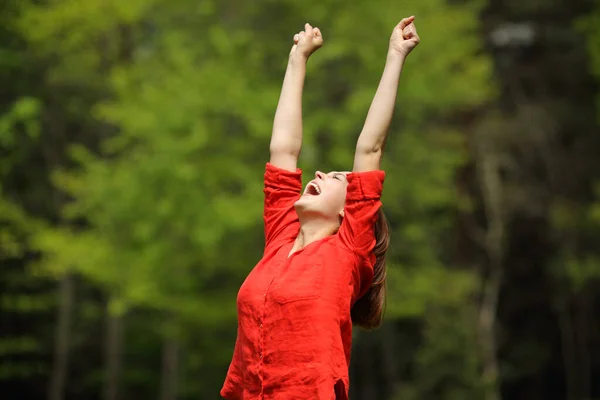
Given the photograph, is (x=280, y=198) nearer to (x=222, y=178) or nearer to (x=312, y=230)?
(x=312, y=230)

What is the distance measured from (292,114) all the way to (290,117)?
0.05ft

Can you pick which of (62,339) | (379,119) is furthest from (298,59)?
(62,339)

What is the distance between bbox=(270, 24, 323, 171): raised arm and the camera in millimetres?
3785

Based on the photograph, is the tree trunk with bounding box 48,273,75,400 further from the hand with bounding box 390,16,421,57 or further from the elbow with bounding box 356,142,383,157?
the elbow with bounding box 356,142,383,157

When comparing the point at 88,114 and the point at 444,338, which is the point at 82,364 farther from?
the point at 444,338

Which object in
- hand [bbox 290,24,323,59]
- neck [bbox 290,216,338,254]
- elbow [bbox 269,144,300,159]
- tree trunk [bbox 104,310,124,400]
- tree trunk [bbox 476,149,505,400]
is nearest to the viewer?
neck [bbox 290,216,338,254]

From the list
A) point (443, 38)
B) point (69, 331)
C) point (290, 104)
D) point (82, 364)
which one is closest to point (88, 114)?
point (69, 331)

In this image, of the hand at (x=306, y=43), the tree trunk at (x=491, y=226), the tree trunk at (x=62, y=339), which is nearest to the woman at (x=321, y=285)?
the hand at (x=306, y=43)

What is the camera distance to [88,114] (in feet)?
55.4

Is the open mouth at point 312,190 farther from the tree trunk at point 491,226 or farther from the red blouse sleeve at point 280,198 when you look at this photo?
the tree trunk at point 491,226

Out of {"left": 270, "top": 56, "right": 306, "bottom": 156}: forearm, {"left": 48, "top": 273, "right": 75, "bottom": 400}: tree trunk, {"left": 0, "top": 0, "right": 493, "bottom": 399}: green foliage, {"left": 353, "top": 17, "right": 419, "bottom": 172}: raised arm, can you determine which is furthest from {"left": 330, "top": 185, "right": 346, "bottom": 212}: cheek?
{"left": 48, "top": 273, "right": 75, "bottom": 400}: tree trunk

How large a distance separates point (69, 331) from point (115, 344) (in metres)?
1.34

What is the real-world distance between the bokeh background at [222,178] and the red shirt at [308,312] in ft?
20.6

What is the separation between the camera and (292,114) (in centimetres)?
381
